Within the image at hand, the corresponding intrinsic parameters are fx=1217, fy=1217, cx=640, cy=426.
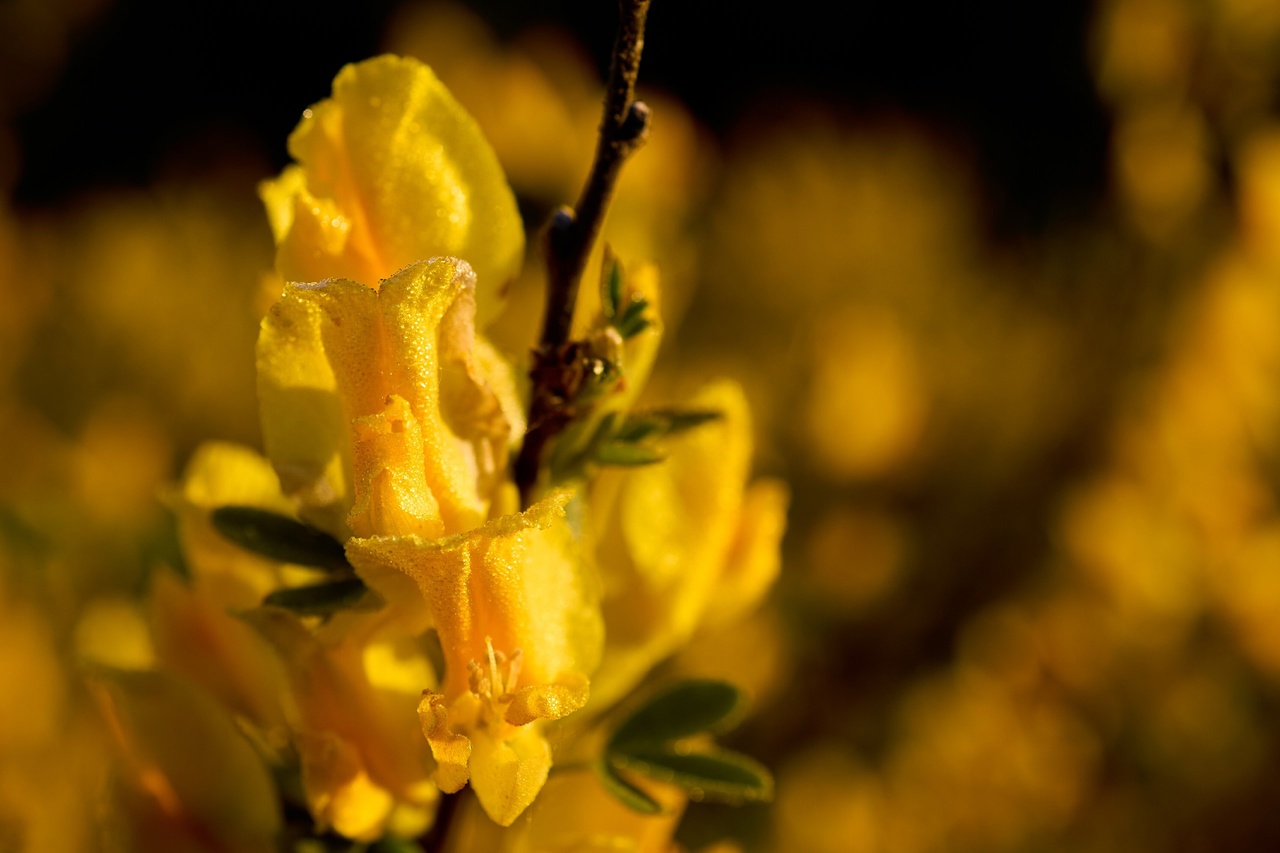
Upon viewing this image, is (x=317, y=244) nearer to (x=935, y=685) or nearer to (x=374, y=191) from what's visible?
(x=374, y=191)

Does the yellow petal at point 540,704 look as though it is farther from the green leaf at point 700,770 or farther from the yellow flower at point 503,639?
the green leaf at point 700,770

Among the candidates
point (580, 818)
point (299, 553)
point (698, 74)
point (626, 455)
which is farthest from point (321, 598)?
point (698, 74)

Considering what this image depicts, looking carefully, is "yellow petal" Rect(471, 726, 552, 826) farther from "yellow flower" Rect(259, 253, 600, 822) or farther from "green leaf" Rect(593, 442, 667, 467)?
"green leaf" Rect(593, 442, 667, 467)

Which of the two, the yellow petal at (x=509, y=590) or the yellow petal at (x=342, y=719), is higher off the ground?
the yellow petal at (x=509, y=590)

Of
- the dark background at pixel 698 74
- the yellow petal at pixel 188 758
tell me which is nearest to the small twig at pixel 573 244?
the yellow petal at pixel 188 758

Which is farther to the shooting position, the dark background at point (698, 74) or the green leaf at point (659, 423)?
the dark background at point (698, 74)

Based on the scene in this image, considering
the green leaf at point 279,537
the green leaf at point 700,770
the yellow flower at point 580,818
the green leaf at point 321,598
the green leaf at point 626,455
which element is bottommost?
the yellow flower at point 580,818

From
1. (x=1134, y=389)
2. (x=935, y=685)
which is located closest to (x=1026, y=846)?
(x=935, y=685)

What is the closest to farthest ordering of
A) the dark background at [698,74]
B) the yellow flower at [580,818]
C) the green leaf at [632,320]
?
the green leaf at [632,320], the yellow flower at [580,818], the dark background at [698,74]
